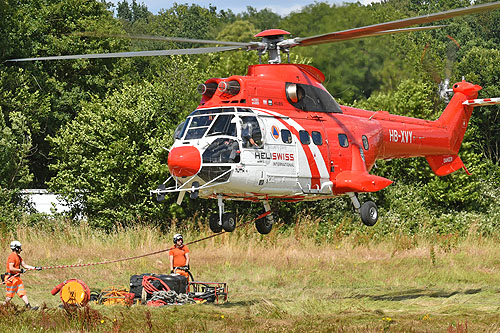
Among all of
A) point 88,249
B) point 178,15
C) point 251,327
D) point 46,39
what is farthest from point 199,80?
point 178,15

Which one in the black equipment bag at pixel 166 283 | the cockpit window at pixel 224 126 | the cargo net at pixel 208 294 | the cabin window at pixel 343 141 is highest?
the cockpit window at pixel 224 126

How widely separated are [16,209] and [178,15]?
167ft

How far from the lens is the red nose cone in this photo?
15016 millimetres

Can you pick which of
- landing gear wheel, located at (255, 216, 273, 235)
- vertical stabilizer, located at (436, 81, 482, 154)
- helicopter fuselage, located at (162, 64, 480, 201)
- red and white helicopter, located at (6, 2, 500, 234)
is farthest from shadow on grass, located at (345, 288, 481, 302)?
vertical stabilizer, located at (436, 81, 482, 154)

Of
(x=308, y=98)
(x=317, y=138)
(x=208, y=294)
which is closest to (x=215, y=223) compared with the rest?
(x=208, y=294)

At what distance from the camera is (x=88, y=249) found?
2698 cm

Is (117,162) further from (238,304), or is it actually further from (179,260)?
(238,304)

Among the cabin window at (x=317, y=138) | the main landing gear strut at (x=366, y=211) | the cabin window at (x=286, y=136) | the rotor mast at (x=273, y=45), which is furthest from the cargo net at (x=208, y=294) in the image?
the rotor mast at (x=273, y=45)

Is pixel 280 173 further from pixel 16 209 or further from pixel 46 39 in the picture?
pixel 46 39

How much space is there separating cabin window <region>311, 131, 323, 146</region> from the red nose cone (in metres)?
3.06

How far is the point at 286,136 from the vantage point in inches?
642

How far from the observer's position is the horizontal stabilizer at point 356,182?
16922mm

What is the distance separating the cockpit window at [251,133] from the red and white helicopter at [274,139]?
0.02 metres

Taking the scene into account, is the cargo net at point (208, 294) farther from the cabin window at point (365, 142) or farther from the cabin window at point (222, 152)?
the cabin window at point (365, 142)
